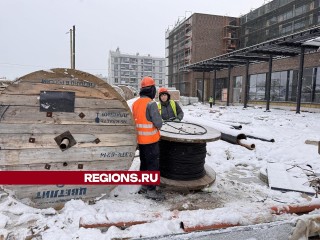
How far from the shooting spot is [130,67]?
98.1 metres

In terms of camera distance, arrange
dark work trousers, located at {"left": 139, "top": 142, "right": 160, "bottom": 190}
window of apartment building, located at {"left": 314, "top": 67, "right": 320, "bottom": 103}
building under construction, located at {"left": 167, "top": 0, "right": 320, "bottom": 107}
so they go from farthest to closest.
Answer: window of apartment building, located at {"left": 314, "top": 67, "right": 320, "bottom": 103}
building under construction, located at {"left": 167, "top": 0, "right": 320, "bottom": 107}
dark work trousers, located at {"left": 139, "top": 142, "right": 160, "bottom": 190}

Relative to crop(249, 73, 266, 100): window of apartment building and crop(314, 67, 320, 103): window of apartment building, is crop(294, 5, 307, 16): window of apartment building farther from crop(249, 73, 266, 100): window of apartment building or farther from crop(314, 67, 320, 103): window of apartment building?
crop(314, 67, 320, 103): window of apartment building

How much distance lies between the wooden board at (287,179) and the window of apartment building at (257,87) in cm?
2610

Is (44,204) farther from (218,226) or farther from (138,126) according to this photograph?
(218,226)

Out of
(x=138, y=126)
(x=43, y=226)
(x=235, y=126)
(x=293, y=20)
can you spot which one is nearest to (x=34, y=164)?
(x=43, y=226)

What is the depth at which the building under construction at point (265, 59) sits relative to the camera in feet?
67.3

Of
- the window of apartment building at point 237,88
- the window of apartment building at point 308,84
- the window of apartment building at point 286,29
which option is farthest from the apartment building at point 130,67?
the window of apartment building at point 308,84

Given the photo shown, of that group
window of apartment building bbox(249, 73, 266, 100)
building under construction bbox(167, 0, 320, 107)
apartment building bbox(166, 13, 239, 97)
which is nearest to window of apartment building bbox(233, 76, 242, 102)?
building under construction bbox(167, 0, 320, 107)

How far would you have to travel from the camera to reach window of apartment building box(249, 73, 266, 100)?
98.1 ft

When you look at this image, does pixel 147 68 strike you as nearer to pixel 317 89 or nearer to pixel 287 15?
pixel 287 15

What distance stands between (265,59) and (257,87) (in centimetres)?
557

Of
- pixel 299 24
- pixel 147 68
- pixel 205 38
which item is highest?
pixel 205 38

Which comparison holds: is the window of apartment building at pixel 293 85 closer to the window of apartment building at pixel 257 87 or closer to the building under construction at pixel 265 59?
the building under construction at pixel 265 59

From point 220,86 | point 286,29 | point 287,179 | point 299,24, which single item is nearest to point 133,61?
point 220,86
